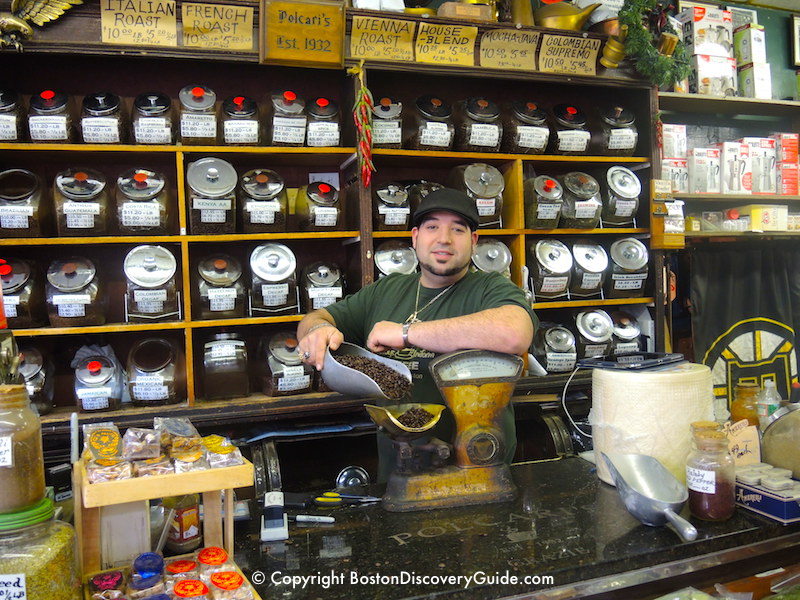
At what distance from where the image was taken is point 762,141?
356cm

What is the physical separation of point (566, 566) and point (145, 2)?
2.38m

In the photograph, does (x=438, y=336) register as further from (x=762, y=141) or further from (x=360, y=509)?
(x=762, y=141)

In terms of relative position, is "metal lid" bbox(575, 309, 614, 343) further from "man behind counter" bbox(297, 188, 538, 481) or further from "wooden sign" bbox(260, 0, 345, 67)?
"wooden sign" bbox(260, 0, 345, 67)

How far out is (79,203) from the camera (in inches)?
94.9

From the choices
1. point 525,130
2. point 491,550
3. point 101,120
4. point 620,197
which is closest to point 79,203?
point 101,120

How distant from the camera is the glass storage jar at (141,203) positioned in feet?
8.06

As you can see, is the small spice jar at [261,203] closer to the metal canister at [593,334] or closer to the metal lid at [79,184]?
the metal lid at [79,184]

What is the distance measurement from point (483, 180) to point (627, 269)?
0.85 m

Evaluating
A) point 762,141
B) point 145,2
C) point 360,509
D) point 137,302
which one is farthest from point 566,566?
point 762,141

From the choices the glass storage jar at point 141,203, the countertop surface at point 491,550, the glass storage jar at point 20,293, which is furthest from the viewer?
the glass storage jar at point 141,203

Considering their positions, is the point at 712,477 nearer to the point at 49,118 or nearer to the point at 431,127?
the point at 431,127

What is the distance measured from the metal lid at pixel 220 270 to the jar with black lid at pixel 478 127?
1153mm

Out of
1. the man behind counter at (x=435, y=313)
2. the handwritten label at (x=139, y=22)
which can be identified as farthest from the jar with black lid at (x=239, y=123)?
the man behind counter at (x=435, y=313)

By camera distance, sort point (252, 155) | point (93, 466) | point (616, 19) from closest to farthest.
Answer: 1. point (93, 466)
2. point (252, 155)
3. point (616, 19)
